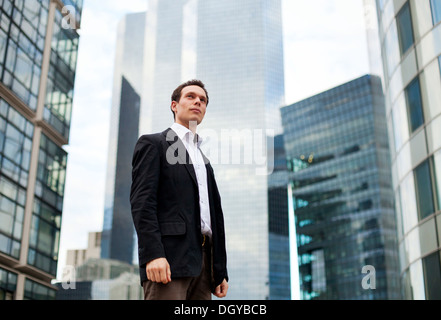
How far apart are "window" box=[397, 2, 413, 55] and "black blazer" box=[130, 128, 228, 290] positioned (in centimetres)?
2262

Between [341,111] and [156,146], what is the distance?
115627 mm

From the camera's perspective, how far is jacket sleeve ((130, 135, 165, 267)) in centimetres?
325

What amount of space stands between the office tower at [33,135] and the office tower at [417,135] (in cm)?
2004

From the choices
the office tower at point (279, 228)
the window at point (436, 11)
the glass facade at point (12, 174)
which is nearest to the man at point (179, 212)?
the window at point (436, 11)

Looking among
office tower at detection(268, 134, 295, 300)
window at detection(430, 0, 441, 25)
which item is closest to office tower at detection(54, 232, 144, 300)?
office tower at detection(268, 134, 295, 300)

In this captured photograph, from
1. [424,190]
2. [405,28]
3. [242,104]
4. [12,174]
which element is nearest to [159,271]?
[424,190]

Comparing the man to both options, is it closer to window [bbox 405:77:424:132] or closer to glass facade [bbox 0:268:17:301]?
window [bbox 405:77:424:132]

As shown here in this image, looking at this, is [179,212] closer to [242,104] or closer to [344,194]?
[344,194]

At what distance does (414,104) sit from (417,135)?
1.39 meters

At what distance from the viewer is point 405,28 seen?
81.7ft

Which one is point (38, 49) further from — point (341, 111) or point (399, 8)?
point (341, 111)

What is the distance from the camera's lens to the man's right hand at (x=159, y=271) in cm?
315

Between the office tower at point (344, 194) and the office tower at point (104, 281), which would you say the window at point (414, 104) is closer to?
the office tower at point (344, 194)
